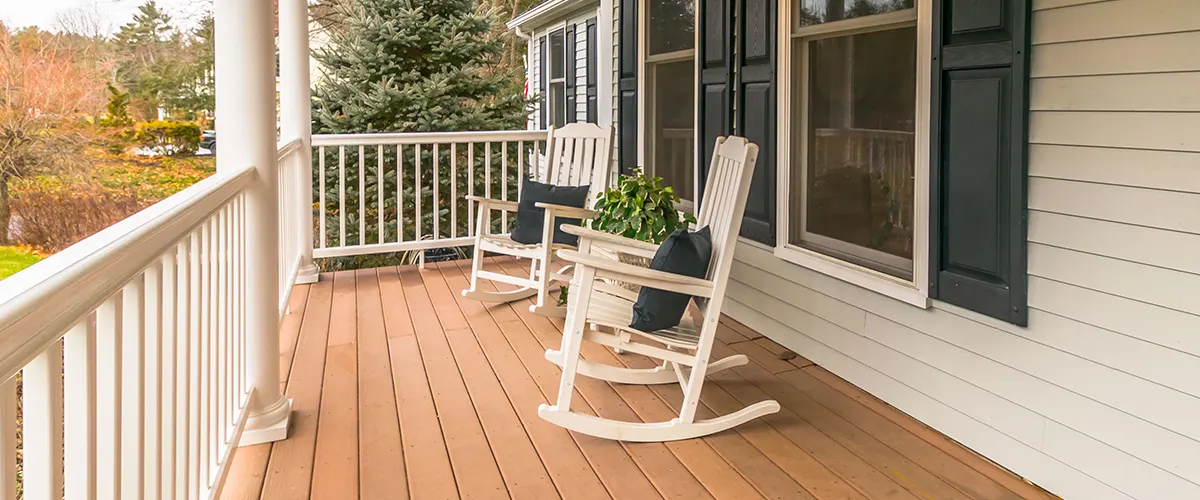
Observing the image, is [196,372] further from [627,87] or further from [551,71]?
[551,71]

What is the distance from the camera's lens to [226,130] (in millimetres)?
2598

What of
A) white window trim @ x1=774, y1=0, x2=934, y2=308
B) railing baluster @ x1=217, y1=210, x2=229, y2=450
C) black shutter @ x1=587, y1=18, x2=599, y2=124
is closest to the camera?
railing baluster @ x1=217, y1=210, x2=229, y2=450

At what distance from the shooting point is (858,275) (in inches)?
127

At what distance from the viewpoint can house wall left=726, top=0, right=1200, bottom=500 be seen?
6.68 ft

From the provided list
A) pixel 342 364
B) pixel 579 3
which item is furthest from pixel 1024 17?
pixel 579 3

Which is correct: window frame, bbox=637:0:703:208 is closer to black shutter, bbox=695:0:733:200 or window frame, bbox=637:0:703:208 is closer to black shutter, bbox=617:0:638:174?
black shutter, bbox=617:0:638:174

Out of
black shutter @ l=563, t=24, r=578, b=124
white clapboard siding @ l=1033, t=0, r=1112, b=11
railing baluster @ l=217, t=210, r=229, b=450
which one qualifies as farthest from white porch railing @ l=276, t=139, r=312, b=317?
black shutter @ l=563, t=24, r=578, b=124

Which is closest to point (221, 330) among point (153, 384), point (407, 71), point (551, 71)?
point (153, 384)

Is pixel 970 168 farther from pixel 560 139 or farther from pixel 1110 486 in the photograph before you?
pixel 560 139

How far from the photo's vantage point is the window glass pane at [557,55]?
9.04 m

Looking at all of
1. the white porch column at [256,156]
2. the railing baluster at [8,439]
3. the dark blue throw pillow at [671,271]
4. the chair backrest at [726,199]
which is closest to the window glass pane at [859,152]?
the chair backrest at [726,199]

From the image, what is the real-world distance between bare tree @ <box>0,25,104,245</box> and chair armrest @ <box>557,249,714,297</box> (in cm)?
172

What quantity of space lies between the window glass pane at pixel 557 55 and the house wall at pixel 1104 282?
6.86 metres

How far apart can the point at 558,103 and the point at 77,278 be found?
27.9 feet
